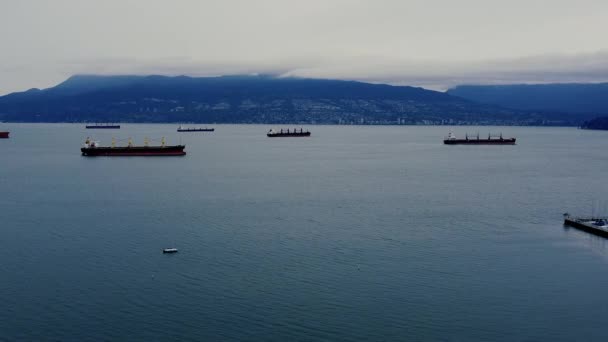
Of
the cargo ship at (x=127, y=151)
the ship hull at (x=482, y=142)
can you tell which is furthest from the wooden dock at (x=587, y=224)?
the ship hull at (x=482, y=142)

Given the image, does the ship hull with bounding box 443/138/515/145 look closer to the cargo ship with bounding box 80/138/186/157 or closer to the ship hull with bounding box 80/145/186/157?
the cargo ship with bounding box 80/138/186/157

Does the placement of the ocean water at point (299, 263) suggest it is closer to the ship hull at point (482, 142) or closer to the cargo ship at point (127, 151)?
the cargo ship at point (127, 151)

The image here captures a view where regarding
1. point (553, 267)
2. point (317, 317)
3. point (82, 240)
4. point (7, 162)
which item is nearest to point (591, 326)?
point (553, 267)

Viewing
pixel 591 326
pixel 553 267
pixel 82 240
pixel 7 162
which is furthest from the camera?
pixel 7 162

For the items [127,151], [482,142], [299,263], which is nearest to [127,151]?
[127,151]

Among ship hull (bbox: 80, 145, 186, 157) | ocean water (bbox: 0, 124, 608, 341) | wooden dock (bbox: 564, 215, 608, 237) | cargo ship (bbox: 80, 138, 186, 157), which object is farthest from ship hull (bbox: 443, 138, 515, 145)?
wooden dock (bbox: 564, 215, 608, 237)

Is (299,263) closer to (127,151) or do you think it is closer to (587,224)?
(587,224)

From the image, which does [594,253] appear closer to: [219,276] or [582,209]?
[582,209]
